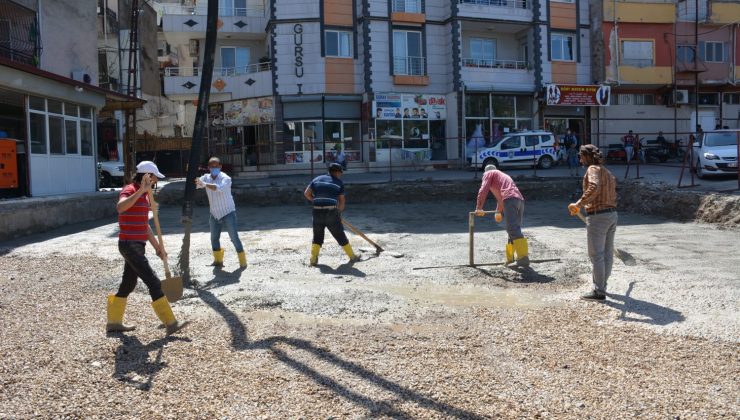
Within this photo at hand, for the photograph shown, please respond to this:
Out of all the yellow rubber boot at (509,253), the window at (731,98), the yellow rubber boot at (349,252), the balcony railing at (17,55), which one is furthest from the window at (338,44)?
the window at (731,98)

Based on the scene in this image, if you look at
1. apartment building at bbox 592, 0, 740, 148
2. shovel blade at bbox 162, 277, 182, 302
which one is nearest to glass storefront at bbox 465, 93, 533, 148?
apartment building at bbox 592, 0, 740, 148

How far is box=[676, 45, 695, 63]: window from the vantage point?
31141 millimetres

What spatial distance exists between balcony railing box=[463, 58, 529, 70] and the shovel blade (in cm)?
2461

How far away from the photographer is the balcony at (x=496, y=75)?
28.7 metres

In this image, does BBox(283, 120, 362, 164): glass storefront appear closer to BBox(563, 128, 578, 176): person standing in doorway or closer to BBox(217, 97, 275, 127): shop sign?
BBox(217, 97, 275, 127): shop sign

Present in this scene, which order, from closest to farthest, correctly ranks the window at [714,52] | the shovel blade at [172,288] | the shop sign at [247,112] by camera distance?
1. the shovel blade at [172,288]
2. the shop sign at [247,112]
3. the window at [714,52]

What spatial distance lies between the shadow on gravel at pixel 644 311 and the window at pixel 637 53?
2718 centimetres

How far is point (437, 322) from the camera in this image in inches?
241

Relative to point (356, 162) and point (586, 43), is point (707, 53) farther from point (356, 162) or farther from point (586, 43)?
point (356, 162)

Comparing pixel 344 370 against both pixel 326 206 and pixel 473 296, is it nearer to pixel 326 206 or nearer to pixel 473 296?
pixel 473 296

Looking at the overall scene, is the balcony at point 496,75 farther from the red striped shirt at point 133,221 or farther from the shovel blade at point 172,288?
the red striped shirt at point 133,221

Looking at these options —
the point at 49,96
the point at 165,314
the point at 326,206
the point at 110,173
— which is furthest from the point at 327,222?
the point at 110,173

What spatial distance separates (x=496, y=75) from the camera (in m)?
29.1

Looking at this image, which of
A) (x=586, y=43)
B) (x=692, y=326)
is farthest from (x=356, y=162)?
(x=692, y=326)
